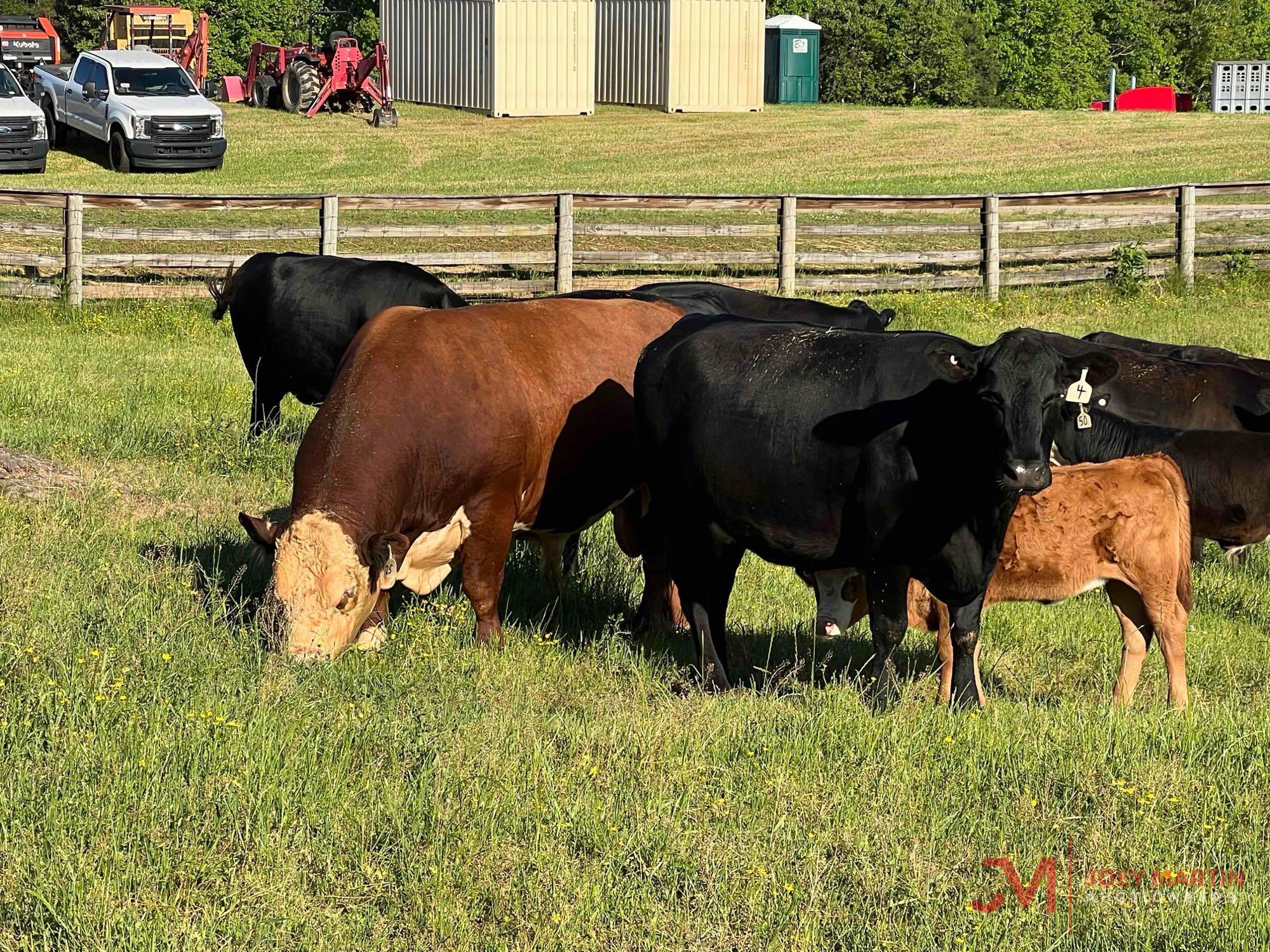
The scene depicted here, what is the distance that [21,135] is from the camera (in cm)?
3027

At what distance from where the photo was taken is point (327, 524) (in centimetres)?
659

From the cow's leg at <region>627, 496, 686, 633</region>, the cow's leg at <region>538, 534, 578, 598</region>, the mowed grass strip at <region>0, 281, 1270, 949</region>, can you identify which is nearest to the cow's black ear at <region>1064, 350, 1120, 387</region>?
the mowed grass strip at <region>0, 281, 1270, 949</region>

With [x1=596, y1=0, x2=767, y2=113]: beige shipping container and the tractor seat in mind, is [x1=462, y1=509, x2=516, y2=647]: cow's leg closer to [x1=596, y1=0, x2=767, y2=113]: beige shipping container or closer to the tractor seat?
the tractor seat

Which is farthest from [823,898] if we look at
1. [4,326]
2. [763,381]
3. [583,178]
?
[583,178]

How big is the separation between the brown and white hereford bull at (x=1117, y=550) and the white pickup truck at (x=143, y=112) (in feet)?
89.8

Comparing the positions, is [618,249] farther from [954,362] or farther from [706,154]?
[954,362]

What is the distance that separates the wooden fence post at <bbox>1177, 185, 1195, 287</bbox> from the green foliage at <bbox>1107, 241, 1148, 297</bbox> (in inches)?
26.5

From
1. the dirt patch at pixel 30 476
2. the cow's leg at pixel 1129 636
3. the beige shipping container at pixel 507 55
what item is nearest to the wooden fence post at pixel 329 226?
the dirt patch at pixel 30 476

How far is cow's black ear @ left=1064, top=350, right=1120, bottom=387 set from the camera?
6051 mm

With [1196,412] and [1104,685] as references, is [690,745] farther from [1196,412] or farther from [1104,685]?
[1196,412]

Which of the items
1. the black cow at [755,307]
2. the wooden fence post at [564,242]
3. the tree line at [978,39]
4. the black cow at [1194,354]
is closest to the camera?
the black cow at [755,307]

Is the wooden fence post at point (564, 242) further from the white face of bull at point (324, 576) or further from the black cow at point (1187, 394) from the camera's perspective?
the white face of bull at point (324, 576)

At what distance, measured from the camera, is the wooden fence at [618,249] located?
61.6ft

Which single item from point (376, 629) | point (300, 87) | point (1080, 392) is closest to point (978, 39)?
point (300, 87)
